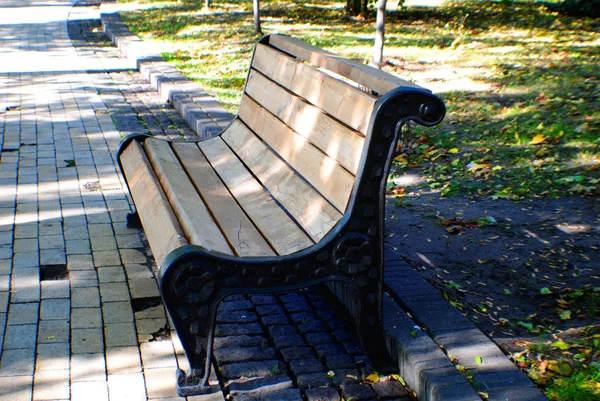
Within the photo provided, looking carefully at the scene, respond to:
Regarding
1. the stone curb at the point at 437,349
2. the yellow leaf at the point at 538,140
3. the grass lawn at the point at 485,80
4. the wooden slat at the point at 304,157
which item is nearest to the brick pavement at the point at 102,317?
the stone curb at the point at 437,349

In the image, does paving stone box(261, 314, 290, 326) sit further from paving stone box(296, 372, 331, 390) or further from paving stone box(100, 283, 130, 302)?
paving stone box(100, 283, 130, 302)

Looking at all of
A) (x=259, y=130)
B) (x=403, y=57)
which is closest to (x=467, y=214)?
(x=259, y=130)

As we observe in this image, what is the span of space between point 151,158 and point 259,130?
0.66 meters

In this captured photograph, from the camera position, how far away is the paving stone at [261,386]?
294 centimetres

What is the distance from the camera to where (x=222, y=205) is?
3.59 metres

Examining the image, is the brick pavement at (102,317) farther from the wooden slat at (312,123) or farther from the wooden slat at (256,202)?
the wooden slat at (312,123)

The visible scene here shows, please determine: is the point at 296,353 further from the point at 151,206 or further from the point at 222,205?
the point at 151,206

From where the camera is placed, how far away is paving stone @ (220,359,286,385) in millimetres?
3059

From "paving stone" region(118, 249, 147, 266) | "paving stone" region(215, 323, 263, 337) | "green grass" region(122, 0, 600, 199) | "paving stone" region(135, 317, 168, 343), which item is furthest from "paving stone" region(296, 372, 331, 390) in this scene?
"green grass" region(122, 0, 600, 199)

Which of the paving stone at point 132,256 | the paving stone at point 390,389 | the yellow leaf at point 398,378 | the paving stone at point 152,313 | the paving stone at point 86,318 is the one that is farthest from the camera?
the paving stone at point 132,256

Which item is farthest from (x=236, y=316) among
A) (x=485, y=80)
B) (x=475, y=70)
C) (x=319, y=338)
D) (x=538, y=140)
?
(x=475, y=70)

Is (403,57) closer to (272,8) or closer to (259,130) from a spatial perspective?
(259,130)

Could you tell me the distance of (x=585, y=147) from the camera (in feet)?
18.2

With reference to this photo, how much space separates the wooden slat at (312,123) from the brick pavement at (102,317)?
90 centimetres
